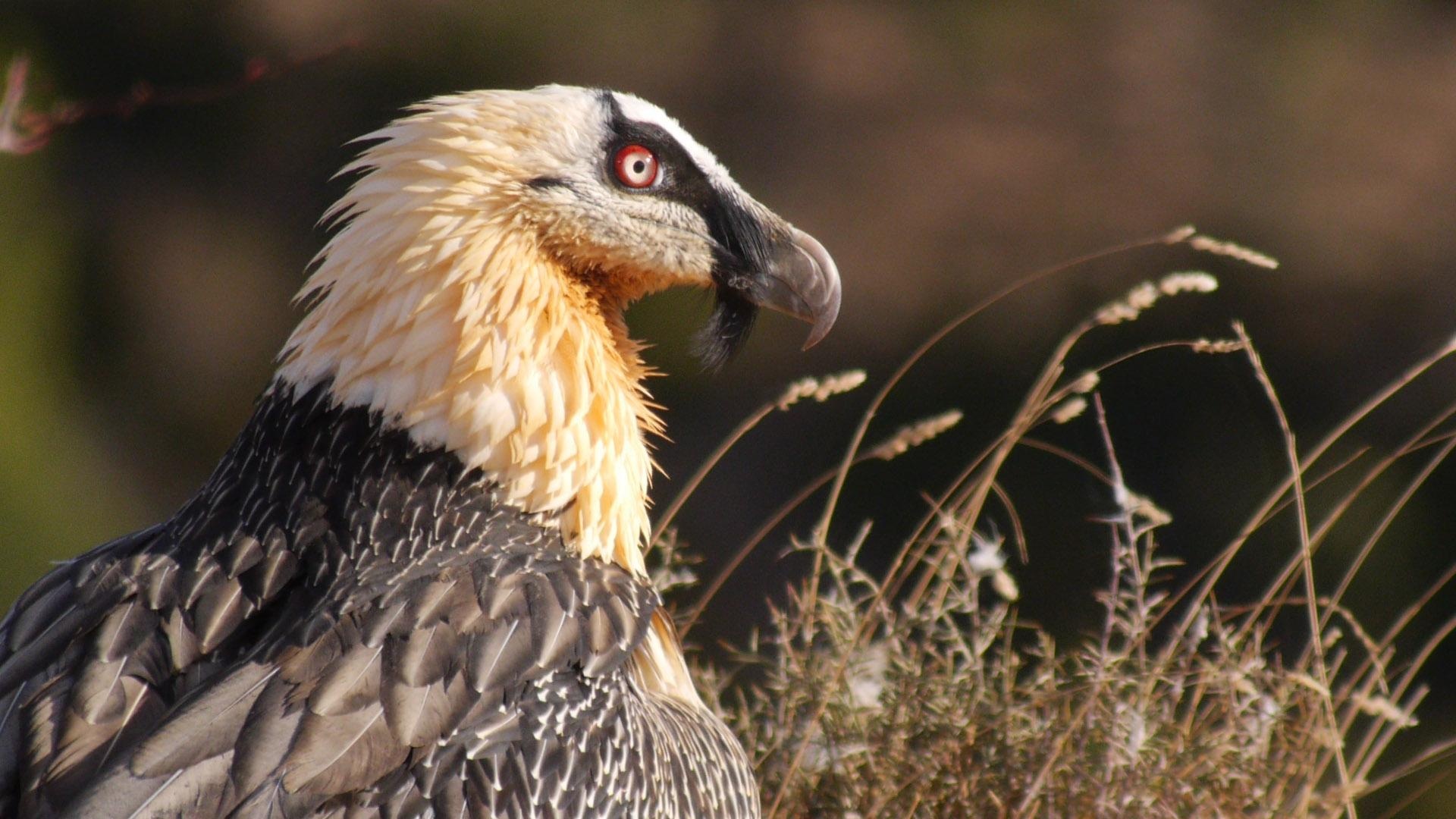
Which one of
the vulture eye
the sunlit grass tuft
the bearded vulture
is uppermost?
the vulture eye

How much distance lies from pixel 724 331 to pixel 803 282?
0.90 feet

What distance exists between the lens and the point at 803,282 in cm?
263

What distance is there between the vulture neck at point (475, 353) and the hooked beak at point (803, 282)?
331mm

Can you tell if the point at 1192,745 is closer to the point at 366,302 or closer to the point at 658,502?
the point at 366,302

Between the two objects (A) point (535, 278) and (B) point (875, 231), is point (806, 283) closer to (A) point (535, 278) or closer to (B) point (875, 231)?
(A) point (535, 278)

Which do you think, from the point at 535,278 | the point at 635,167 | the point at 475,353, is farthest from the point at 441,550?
the point at 635,167

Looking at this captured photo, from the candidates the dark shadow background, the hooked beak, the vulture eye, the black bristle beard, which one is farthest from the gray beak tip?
the dark shadow background

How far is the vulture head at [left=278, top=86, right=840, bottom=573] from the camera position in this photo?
2383 millimetres

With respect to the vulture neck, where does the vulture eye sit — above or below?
above

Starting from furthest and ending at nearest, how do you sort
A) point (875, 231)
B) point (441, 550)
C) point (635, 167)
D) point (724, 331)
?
point (875, 231) < point (724, 331) < point (635, 167) < point (441, 550)

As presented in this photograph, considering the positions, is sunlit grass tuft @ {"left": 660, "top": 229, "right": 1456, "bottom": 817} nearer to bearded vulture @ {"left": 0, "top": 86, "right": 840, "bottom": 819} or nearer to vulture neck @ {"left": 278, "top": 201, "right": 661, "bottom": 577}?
bearded vulture @ {"left": 0, "top": 86, "right": 840, "bottom": 819}

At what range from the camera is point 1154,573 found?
5242 millimetres

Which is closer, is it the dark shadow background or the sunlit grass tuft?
the sunlit grass tuft

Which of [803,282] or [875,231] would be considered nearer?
[803,282]
